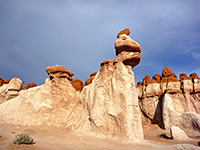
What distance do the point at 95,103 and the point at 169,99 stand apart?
584 inches

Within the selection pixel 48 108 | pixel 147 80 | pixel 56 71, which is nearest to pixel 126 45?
pixel 56 71

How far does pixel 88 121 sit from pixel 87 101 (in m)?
1.95

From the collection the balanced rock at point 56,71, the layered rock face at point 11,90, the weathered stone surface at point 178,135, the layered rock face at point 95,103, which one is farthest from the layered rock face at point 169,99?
the layered rock face at point 11,90

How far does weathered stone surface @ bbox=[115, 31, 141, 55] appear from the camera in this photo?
11.9m

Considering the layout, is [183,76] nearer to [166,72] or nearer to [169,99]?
[166,72]

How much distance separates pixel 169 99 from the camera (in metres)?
21.2

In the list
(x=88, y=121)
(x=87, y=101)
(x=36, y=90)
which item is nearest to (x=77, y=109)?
(x=87, y=101)

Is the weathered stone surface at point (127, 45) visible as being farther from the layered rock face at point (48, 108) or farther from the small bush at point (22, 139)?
the small bush at point (22, 139)

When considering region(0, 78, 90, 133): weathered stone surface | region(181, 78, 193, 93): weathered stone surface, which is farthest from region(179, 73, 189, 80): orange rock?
region(0, 78, 90, 133): weathered stone surface

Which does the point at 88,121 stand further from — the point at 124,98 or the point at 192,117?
the point at 192,117

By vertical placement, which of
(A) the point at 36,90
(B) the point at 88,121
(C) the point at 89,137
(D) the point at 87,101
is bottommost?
(C) the point at 89,137

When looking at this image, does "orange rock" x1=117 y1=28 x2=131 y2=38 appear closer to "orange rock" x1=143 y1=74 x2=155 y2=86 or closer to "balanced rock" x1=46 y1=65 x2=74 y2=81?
"balanced rock" x1=46 y1=65 x2=74 y2=81

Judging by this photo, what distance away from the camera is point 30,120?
39.2ft

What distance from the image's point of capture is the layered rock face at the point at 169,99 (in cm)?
1914
